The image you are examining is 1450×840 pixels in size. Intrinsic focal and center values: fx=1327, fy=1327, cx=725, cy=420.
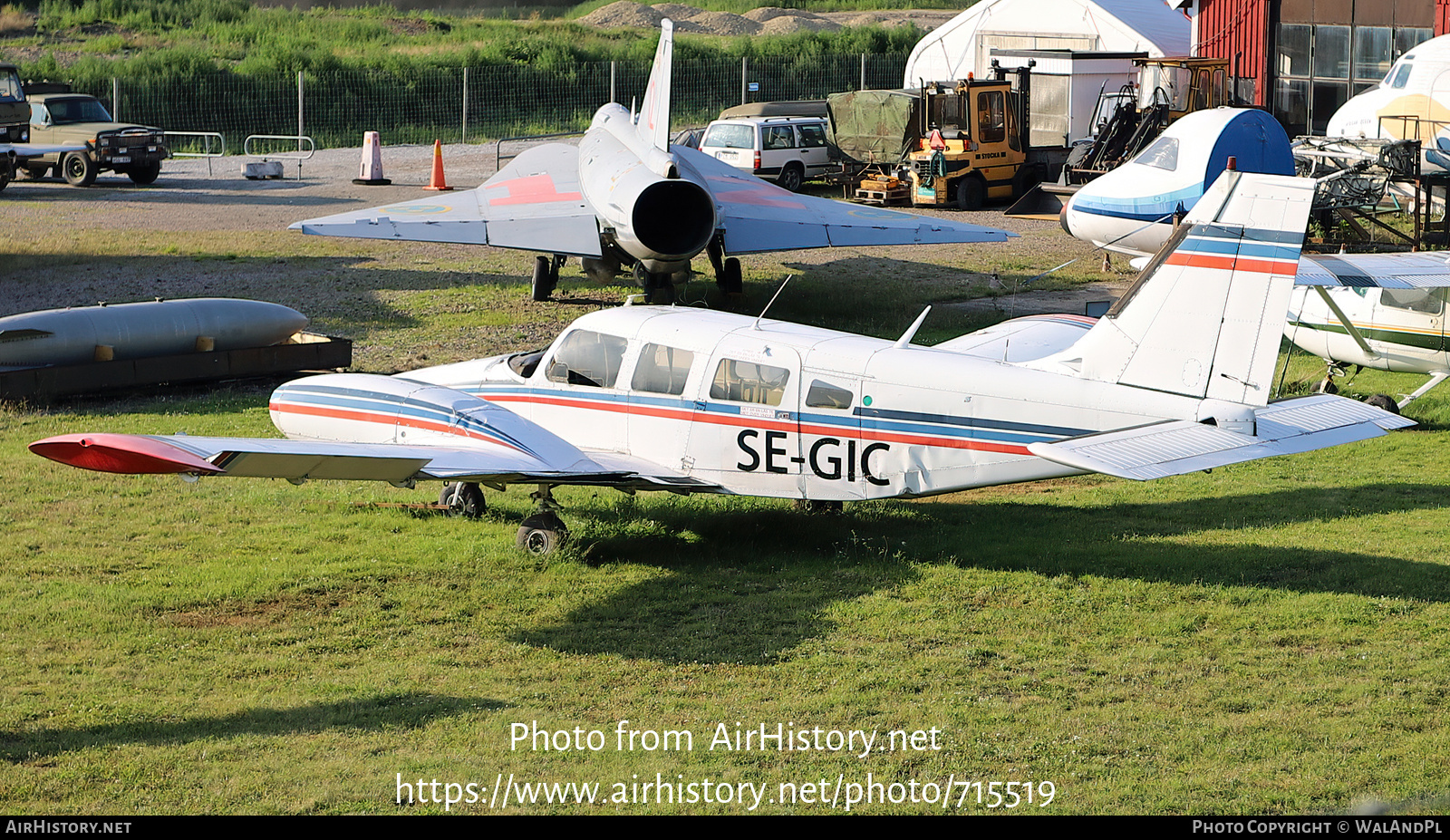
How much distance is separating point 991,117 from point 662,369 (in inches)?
950

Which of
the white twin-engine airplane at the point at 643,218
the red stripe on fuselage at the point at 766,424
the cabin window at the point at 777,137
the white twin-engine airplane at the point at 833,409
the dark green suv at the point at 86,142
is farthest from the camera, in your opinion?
the dark green suv at the point at 86,142

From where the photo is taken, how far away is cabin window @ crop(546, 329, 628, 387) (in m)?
10.9

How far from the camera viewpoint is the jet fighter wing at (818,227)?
63.9 ft

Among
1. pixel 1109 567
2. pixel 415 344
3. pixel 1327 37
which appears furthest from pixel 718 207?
pixel 1327 37

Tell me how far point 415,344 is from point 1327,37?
82.6 feet

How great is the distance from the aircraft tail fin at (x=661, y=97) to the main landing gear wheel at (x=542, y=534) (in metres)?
9.60

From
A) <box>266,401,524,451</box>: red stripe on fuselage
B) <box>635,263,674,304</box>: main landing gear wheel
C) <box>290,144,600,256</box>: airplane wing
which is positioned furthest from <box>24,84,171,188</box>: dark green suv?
<box>266,401,524,451</box>: red stripe on fuselage

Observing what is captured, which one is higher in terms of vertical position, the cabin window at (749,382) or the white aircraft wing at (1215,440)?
the cabin window at (749,382)

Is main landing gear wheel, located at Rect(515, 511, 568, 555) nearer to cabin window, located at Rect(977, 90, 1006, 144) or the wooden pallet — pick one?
the wooden pallet

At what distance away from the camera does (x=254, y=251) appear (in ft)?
81.8

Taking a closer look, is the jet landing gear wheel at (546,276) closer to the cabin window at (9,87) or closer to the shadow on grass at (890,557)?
the shadow on grass at (890,557)

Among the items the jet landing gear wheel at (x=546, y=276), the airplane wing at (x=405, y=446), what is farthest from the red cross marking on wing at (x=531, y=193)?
the airplane wing at (x=405, y=446)

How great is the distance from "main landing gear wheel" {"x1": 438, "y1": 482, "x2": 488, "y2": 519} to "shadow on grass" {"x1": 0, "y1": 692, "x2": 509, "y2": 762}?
3868 millimetres
